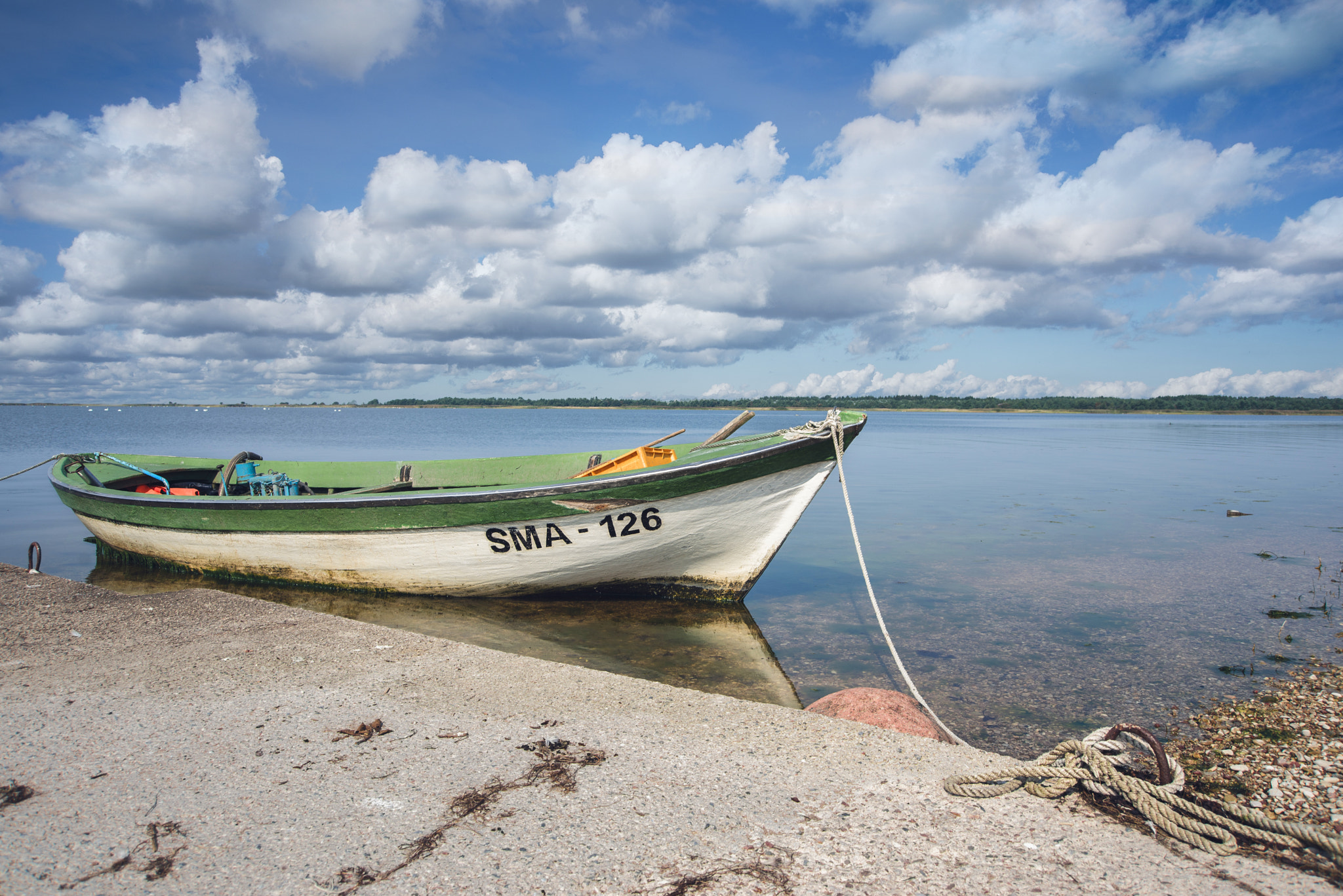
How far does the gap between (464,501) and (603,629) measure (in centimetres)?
205

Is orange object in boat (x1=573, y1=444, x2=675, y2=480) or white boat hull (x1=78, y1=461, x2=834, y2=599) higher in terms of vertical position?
orange object in boat (x1=573, y1=444, x2=675, y2=480)

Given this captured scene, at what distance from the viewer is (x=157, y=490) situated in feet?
36.1

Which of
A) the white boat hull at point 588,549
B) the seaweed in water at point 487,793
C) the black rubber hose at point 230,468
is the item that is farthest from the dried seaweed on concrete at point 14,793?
the black rubber hose at point 230,468

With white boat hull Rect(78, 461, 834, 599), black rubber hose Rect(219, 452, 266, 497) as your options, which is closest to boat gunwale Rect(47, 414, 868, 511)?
white boat hull Rect(78, 461, 834, 599)

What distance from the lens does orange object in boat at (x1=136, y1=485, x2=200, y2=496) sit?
414 inches

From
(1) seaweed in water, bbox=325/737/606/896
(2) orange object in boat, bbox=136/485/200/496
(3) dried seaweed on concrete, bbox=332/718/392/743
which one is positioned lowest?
(3) dried seaweed on concrete, bbox=332/718/392/743

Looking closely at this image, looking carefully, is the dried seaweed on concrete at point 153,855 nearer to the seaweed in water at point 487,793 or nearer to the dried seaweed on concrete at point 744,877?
the seaweed in water at point 487,793

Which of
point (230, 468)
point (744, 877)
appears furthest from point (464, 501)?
point (744, 877)

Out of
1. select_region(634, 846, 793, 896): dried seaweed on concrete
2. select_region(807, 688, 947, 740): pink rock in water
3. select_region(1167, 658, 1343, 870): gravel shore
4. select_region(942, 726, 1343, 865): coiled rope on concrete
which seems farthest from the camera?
select_region(807, 688, 947, 740): pink rock in water

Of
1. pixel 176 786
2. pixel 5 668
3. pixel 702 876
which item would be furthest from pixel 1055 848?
pixel 5 668

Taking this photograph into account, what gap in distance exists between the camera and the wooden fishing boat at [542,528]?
720cm

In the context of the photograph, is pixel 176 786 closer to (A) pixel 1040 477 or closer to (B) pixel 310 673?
(B) pixel 310 673

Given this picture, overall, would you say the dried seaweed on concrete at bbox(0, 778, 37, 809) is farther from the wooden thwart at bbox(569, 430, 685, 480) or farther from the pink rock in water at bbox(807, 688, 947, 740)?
the wooden thwart at bbox(569, 430, 685, 480)

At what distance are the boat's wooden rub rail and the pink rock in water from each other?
291 cm
